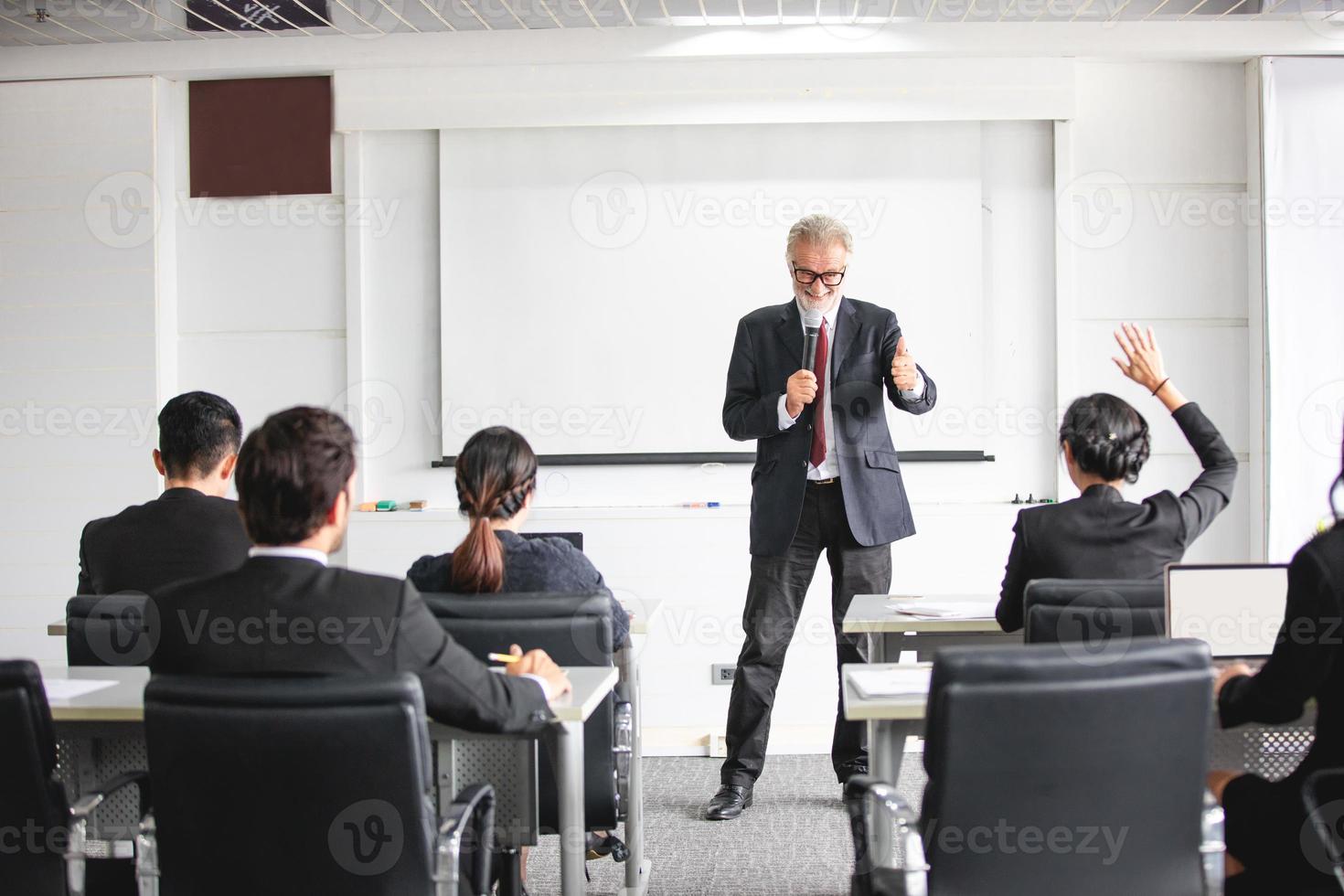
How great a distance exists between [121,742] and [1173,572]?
2.12 meters

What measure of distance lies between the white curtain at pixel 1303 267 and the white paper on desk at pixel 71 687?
14.6 ft

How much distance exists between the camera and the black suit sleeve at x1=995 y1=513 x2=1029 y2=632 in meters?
2.59

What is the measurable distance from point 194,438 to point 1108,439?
2.09 meters

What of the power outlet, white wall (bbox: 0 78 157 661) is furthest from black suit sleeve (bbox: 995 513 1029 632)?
white wall (bbox: 0 78 157 661)

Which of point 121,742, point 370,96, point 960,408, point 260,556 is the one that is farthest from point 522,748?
point 370,96

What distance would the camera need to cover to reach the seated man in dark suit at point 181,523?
9.23 ft

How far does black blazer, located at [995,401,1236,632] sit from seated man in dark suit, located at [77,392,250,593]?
179 cm

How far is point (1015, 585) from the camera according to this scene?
2.62m

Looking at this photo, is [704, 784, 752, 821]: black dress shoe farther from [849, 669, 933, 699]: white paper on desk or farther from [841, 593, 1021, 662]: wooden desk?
[849, 669, 933, 699]: white paper on desk

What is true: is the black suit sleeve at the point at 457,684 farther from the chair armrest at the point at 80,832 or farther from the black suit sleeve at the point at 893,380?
the black suit sleeve at the point at 893,380

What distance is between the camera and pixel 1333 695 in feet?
5.77

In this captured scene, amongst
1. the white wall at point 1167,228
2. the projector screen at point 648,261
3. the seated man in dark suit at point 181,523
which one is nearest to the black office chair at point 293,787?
the seated man in dark suit at point 181,523

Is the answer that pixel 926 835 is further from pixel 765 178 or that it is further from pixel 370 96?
pixel 370 96

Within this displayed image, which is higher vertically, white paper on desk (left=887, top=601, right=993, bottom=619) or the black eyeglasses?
the black eyeglasses
